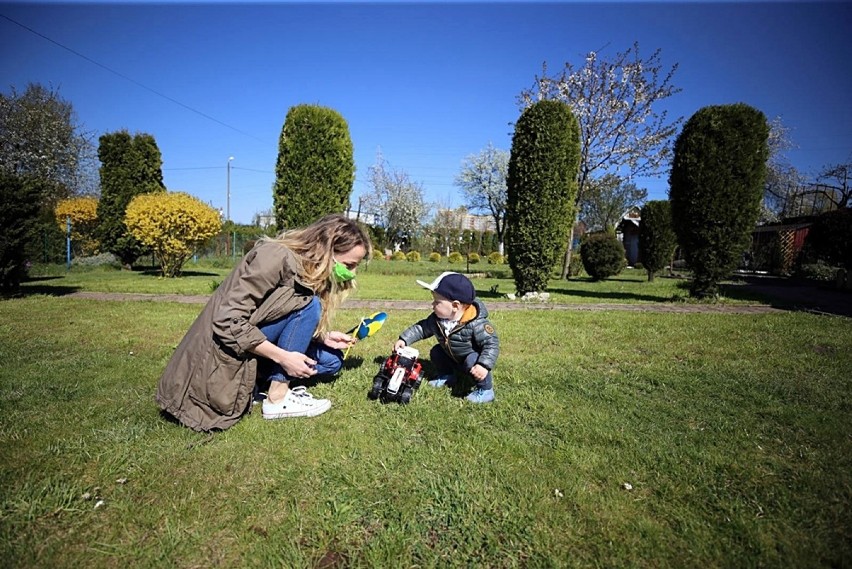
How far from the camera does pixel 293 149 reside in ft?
36.7

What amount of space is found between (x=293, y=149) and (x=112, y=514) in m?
10.5

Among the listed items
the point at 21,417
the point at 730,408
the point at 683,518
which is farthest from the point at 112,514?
the point at 730,408

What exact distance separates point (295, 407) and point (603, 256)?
50.3 feet

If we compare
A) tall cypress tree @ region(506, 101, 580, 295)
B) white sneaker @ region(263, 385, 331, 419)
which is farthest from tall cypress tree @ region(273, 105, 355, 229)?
white sneaker @ region(263, 385, 331, 419)

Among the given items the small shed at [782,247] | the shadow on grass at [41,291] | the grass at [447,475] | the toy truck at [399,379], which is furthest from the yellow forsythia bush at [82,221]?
the small shed at [782,247]

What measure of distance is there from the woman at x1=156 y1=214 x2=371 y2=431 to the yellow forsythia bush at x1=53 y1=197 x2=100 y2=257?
2092 cm

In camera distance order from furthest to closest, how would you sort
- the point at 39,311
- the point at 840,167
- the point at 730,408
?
the point at 840,167
the point at 39,311
the point at 730,408

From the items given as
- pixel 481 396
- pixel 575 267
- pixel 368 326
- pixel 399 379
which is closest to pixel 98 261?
pixel 368 326

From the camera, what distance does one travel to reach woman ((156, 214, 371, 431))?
2.55 metres

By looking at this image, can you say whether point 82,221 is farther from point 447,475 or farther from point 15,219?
point 447,475

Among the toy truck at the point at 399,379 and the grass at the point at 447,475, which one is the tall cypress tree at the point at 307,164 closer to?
the grass at the point at 447,475

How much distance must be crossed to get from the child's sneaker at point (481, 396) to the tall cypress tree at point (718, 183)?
8.34 m

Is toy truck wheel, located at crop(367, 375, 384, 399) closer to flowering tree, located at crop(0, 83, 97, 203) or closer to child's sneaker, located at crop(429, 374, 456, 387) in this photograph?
child's sneaker, located at crop(429, 374, 456, 387)

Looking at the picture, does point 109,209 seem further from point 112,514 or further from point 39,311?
point 112,514
